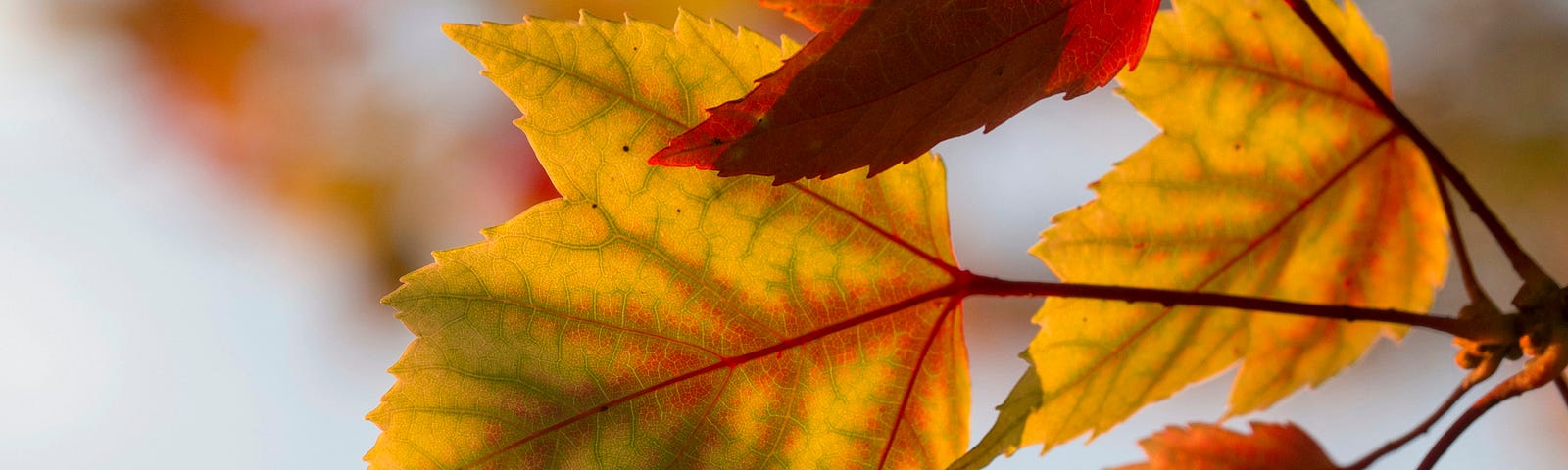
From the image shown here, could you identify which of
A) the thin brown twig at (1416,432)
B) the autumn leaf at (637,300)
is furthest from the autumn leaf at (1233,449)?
the autumn leaf at (637,300)

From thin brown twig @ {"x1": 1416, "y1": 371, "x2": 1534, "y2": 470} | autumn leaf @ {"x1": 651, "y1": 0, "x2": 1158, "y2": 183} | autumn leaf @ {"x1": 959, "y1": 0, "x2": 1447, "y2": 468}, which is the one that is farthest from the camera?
autumn leaf @ {"x1": 959, "y1": 0, "x2": 1447, "y2": 468}

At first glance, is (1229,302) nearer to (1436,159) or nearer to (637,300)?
(1436,159)

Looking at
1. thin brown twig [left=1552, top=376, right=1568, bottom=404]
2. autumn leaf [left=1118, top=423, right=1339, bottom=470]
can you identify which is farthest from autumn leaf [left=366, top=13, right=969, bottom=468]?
thin brown twig [left=1552, top=376, right=1568, bottom=404]

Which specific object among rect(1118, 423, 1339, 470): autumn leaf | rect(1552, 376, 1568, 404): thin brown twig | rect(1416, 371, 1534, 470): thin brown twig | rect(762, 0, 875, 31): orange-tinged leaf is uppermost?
rect(762, 0, 875, 31): orange-tinged leaf

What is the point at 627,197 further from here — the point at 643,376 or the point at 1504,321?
the point at 1504,321

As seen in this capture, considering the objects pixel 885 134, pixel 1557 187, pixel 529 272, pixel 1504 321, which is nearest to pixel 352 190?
pixel 529 272

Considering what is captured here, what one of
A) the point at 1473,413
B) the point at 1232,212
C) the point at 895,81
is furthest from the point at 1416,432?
the point at 895,81

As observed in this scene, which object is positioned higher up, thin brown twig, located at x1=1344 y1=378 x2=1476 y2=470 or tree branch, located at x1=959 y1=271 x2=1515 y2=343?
tree branch, located at x1=959 y1=271 x2=1515 y2=343

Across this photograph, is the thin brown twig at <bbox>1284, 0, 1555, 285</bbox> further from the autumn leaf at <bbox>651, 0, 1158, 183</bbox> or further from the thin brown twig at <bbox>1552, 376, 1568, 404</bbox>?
the autumn leaf at <bbox>651, 0, 1158, 183</bbox>
